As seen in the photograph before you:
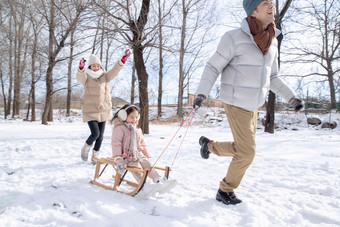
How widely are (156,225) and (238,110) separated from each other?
132 cm

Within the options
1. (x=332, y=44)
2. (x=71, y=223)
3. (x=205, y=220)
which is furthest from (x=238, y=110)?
(x=332, y=44)

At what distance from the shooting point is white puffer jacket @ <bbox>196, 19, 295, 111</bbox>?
7.68 ft

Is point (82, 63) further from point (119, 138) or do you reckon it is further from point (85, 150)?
point (119, 138)

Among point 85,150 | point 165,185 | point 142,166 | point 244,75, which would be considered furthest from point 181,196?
point 85,150

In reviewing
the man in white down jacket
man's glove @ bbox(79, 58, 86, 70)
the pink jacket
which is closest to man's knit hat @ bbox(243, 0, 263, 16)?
the man in white down jacket

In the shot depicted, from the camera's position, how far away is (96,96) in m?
3.93

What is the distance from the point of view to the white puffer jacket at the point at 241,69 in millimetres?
2342

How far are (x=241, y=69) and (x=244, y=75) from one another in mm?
67

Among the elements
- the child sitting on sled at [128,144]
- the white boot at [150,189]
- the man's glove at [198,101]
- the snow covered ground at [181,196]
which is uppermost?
the man's glove at [198,101]

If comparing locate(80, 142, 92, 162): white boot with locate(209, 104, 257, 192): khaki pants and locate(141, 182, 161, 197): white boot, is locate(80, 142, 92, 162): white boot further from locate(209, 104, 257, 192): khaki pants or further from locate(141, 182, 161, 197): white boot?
locate(209, 104, 257, 192): khaki pants

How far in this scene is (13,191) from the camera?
2340mm

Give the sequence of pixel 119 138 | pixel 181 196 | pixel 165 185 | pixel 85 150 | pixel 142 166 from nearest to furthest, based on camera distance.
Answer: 1. pixel 165 185
2. pixel 181 196
3. pixel 119 138
4. pixel 142 166
5. pixel 85 150

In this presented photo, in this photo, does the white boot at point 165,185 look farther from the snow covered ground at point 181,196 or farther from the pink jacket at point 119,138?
the pink jacket at point 119,138

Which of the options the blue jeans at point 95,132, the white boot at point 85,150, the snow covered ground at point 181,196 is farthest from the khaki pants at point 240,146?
the white boot at point 85,150
